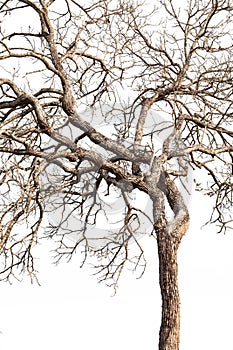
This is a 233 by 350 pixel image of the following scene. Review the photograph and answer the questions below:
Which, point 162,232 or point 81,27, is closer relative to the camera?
point 162,232

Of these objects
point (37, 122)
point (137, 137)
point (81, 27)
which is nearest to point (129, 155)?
point (137, 137)

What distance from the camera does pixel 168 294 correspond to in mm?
8086

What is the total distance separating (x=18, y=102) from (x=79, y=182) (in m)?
1.24

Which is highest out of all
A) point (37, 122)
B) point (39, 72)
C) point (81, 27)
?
point (81, 27)

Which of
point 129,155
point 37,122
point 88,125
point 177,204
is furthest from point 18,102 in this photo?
point 177,204

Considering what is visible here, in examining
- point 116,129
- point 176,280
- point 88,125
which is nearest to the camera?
point 176,280

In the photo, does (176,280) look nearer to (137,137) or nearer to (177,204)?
(177,204)

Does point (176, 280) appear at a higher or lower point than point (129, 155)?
lower

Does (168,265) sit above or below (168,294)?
above

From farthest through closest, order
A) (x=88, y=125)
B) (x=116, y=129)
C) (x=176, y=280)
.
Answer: (x=116, y=129) → (x=88, y=125) → (x=176, y=280)

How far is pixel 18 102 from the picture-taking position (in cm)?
853

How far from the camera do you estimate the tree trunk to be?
8.01m

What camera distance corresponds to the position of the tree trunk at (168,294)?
26.3ft

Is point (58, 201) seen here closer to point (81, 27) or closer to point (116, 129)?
point (116, 129)
